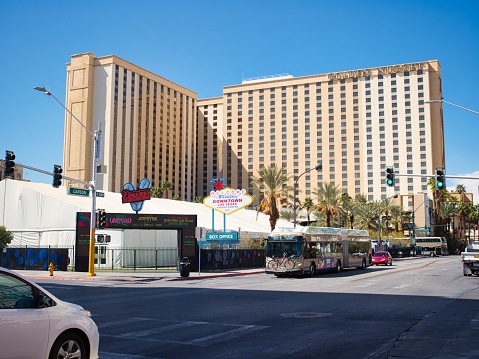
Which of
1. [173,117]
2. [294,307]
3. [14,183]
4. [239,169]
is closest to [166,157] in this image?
[173,117]

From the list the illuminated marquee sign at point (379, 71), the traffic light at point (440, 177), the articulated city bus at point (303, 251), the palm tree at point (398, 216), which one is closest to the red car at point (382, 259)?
the articulated city bus at point (303, 251)

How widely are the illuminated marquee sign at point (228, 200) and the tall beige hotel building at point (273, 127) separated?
90.2m

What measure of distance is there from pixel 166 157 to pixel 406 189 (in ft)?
248

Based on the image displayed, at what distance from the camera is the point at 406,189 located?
144000 millimetres

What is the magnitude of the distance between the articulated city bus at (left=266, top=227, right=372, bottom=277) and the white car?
25488 millimetres

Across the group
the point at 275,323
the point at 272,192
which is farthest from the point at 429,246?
the point at 275,323

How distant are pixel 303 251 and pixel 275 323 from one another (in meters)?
19.7

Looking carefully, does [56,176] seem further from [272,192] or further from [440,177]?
[272,192]

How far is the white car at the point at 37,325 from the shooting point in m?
5.64

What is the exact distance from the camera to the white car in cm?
564

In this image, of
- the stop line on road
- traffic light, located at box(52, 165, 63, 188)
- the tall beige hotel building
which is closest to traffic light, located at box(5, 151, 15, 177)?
traffic light, located at box(52, 165, 63, 188)

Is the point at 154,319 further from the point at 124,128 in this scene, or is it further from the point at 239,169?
the point at 239,169

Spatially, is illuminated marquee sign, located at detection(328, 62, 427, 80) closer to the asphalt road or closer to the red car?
the red car

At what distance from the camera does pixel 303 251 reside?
3153 centimetres
